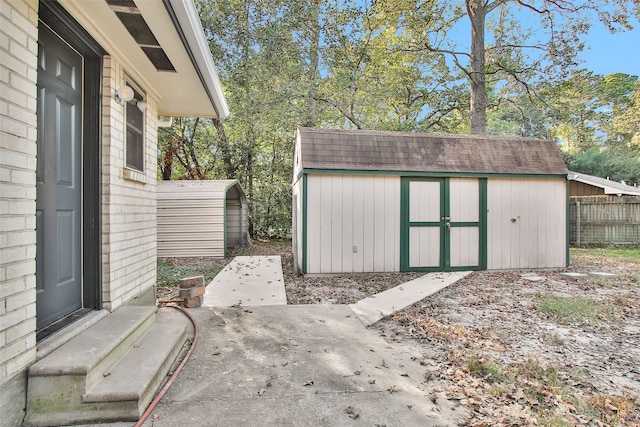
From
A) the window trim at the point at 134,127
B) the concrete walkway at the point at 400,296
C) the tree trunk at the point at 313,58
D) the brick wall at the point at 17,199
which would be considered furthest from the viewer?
the tree trunk at the point at 313,58

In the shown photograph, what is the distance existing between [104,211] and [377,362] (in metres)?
2.50

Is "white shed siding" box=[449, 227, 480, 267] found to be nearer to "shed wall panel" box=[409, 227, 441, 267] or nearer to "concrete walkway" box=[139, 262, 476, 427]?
"shed wall panel" box=[409, 227, 441, 267]

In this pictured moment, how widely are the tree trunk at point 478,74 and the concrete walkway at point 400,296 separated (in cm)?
671

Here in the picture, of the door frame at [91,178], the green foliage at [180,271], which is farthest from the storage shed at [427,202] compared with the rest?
the door frame at [91,178]

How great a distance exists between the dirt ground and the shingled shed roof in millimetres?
2157

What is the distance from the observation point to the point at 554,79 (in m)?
11.2

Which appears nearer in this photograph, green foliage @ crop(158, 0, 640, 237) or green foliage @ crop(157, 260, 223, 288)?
green foliage @ crop(157, 260, 223, 288)

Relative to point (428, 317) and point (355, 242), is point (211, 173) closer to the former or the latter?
point (355, 242)

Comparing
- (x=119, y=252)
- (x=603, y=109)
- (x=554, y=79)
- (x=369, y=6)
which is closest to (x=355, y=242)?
(x=119, y=252)

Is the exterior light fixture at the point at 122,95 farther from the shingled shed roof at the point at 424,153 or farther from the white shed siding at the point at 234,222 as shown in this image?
the white shed siding at the point at 234,222

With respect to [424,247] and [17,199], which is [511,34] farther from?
[17,199]

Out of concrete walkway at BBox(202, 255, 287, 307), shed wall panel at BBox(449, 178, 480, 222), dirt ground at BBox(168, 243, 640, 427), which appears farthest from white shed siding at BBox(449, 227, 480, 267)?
concrete walkway at BBox(202, 255, 287, 307)

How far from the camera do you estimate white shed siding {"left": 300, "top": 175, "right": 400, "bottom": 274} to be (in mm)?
6133

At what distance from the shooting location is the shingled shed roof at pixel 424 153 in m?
6.22
